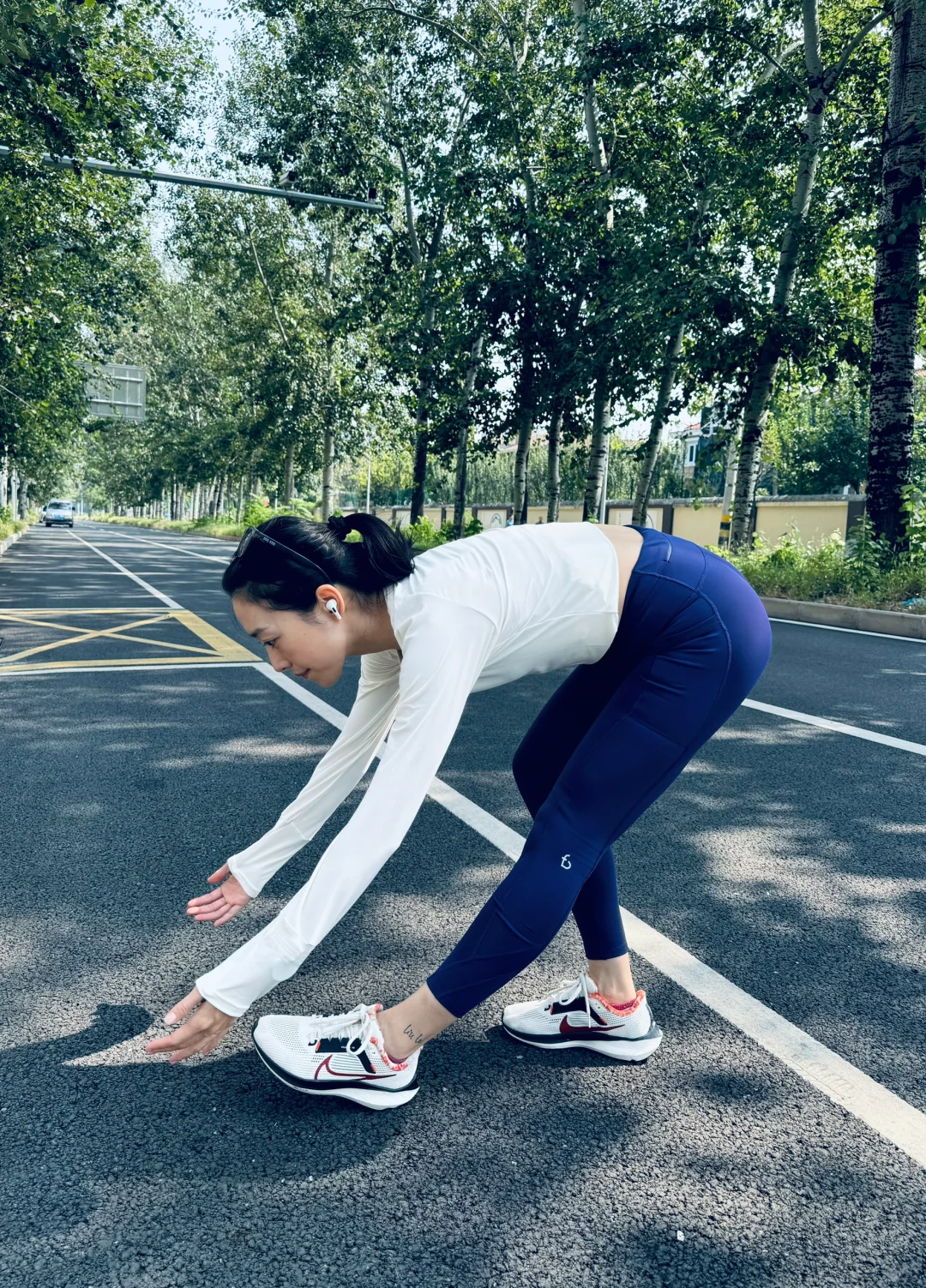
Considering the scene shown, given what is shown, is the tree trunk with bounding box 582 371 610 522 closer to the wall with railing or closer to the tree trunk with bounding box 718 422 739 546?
the tree trunk with bounding box 718 422 739 546

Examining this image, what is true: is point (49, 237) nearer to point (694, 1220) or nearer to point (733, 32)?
point (733, 32)

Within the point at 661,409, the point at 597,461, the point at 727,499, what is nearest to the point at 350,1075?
the point at 661,409

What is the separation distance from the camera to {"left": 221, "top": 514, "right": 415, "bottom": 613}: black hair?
194 centimetres

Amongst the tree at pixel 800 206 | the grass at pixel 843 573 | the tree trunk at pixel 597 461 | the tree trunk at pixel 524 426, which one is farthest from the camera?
the tree trunk at pixel 524 426

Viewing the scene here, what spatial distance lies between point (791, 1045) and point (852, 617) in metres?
9.87

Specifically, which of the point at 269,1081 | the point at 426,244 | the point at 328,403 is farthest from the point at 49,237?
the point at 269,1081

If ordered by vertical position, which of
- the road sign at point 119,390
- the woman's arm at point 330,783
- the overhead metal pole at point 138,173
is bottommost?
the woman's arm at point 330,783

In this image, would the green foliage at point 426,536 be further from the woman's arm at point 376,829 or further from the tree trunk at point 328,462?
the woman's arm at point 376,829

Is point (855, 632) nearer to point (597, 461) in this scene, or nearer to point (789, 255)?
point (789, 255)

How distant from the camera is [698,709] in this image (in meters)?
2.12

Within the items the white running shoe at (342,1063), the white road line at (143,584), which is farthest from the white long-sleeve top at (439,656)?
the white road line at (143,584)

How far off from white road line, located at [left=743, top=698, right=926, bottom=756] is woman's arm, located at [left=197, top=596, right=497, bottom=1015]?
4.32 m

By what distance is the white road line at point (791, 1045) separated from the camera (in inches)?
82.8

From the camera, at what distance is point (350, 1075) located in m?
2.10
